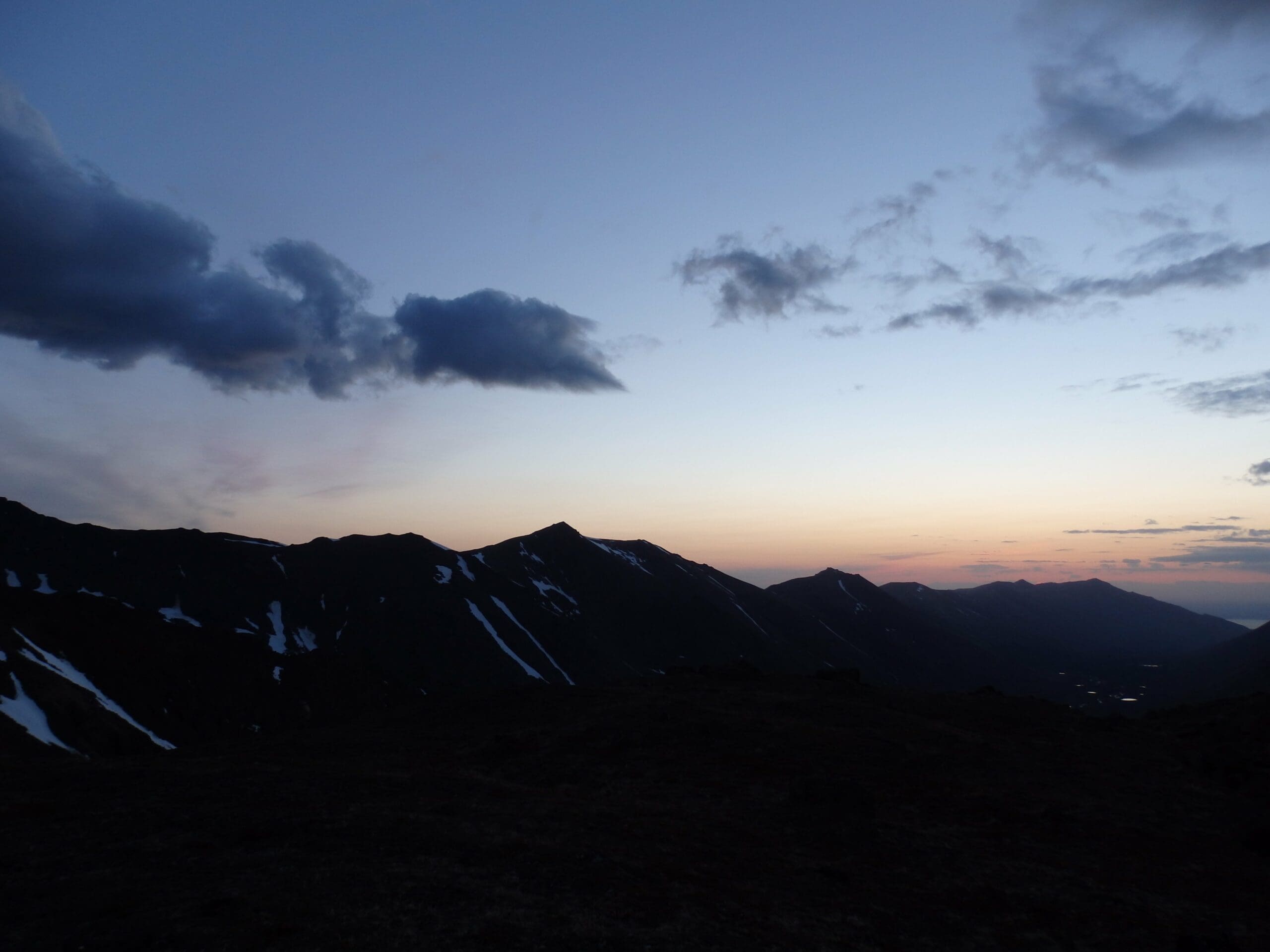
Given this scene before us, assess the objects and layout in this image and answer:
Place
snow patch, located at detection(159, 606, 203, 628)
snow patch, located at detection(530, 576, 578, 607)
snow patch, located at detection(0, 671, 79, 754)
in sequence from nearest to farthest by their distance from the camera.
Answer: snow patch, located at detection(0, 671, 79, 754)
snow patch, located at detection(159, 606, 203, 628)
snow patch, located at detection(530, 576, 578, 607)

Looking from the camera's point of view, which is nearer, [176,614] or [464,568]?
[176,614]

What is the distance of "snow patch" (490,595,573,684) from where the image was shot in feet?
477

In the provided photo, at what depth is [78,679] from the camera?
247 ft

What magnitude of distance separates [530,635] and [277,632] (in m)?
48.5

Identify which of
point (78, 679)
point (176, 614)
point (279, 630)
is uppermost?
point (176, 614)

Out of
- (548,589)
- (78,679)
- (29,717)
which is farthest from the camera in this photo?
(548,589)

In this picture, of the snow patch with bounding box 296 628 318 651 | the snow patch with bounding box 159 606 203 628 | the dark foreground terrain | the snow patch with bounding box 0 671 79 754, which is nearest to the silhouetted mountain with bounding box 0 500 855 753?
the snow patch with bounding box 0 671 79 754

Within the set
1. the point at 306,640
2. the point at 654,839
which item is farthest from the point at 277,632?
the point at 654,839

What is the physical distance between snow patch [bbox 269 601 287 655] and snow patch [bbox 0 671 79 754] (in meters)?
63.5

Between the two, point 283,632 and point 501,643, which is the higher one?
point 283,632

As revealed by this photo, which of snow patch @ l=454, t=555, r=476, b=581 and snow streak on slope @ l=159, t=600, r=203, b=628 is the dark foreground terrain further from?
snow patch @ l=454, t=555, r=476, b=581

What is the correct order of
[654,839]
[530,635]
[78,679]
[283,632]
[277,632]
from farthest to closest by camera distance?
[530,635] < [283,632] < [277,632] < [78,679] < [654,839]

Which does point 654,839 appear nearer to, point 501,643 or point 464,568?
point 501,643

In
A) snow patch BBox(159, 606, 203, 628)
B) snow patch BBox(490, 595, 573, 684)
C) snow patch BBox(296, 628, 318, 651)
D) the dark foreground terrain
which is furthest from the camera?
snow patch BBox(490, 595, 573, 684)
